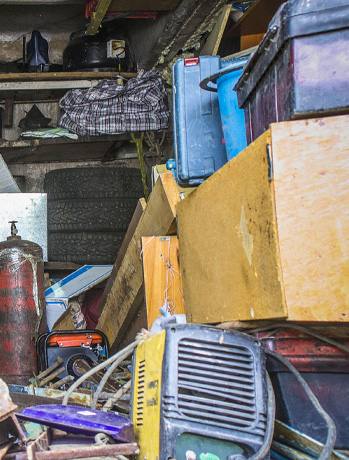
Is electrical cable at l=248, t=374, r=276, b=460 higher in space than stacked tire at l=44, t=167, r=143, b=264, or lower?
lower

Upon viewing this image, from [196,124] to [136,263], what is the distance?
3.00 feet

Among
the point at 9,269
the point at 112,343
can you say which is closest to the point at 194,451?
the point at 112,343

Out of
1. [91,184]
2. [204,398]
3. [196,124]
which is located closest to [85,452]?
[204,398]

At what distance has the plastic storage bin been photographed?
2.40m

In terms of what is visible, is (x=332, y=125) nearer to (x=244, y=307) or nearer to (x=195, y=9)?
(x=244, y=307)

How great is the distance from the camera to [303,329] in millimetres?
1752

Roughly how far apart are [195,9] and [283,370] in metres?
2.92

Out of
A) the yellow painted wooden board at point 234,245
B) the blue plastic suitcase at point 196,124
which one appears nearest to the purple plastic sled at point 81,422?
the yellow painted wooden board at point 234,245

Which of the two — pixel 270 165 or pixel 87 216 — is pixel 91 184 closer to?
pixel 87 216

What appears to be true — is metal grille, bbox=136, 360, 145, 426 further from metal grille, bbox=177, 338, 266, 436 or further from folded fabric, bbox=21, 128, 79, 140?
folded fabric, bbox=21, 128, 79, 140

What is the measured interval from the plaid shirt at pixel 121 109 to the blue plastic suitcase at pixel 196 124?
205 cm

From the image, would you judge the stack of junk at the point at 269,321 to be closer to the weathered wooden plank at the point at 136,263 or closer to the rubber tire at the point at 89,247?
the weathered wooden plank at the point at 136,263

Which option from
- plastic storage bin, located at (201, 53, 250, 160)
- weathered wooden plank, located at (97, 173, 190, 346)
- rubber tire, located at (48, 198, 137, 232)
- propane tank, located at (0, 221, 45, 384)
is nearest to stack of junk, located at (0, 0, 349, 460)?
plastic storage bin, located at (201, 53, 250, 160)

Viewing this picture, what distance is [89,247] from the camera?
5.02m
